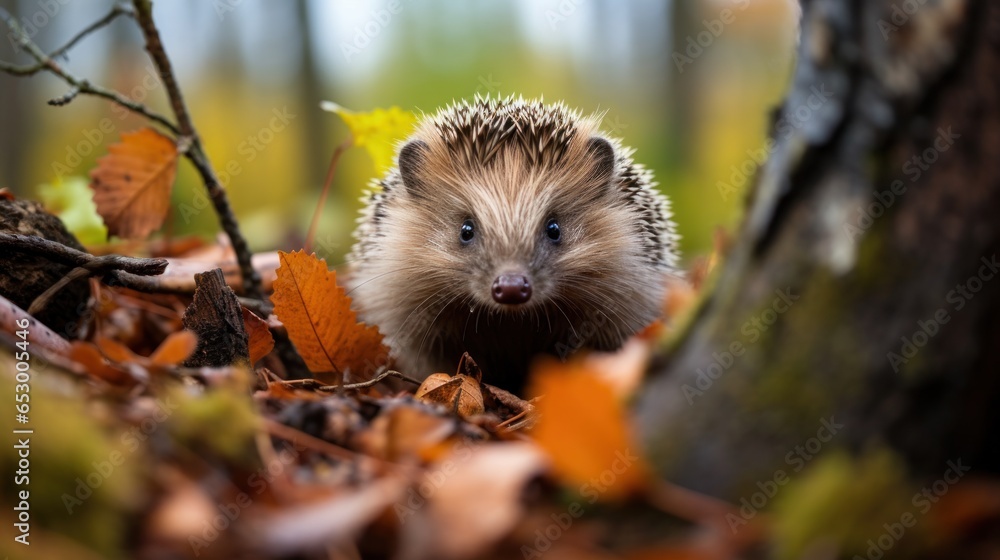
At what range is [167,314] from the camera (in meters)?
3.37

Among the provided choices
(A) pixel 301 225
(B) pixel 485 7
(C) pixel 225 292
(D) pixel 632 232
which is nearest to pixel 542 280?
(D) pixel 632 232

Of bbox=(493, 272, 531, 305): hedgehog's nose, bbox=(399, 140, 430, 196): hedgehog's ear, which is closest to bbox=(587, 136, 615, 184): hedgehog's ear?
bbox=(399, 140, 430, 196): hedgehog's ear

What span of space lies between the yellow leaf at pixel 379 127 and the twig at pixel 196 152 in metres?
0.58

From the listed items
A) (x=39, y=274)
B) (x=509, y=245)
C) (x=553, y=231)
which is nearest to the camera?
(x=39, y=274)

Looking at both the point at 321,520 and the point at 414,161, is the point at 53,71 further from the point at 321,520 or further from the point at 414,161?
the point at 321,520

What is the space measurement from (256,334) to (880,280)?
1.96 meters

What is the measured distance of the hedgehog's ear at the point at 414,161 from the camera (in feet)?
13.2

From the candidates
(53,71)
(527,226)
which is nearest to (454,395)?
(527,226)

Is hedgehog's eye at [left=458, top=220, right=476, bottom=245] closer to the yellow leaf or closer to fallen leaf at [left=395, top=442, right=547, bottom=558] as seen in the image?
the yellow leaf

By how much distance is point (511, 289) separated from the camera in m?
3.25

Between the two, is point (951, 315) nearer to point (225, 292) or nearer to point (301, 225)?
point (225, 292)

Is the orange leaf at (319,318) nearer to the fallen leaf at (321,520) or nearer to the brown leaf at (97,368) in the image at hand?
the brown leaf at (97,368)

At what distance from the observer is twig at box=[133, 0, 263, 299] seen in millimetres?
3121

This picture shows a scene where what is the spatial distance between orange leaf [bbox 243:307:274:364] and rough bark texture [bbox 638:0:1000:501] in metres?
1.56
